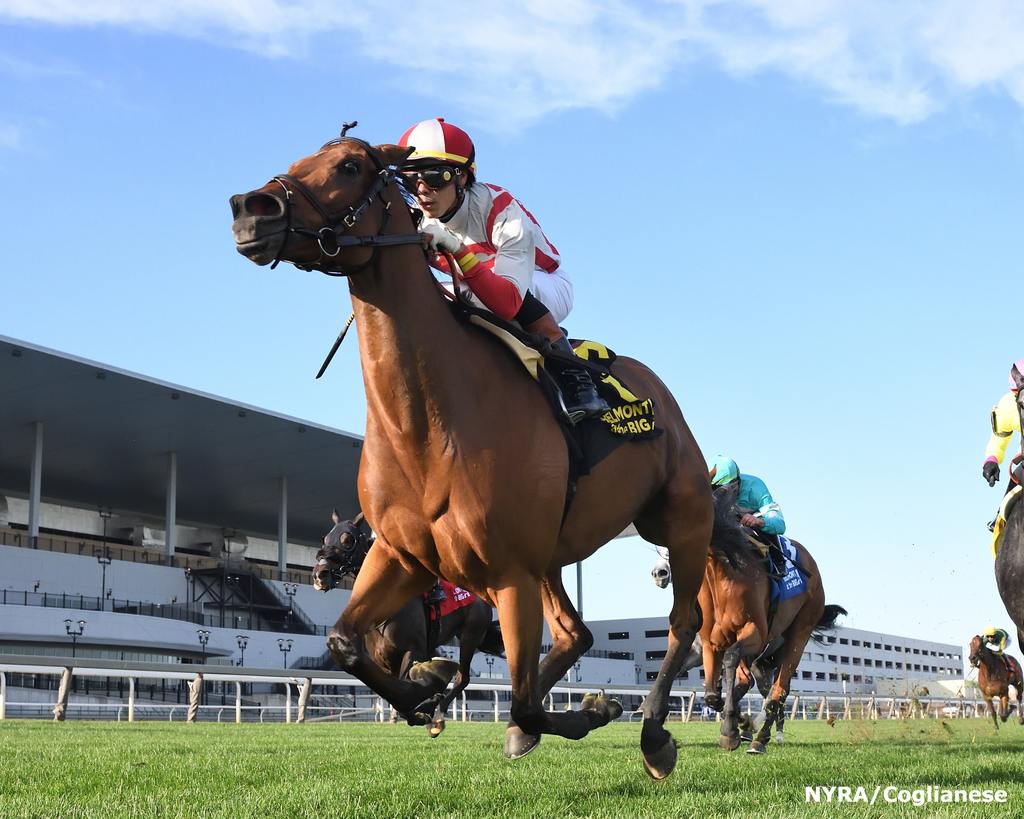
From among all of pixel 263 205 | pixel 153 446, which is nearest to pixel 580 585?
pixel 153 446

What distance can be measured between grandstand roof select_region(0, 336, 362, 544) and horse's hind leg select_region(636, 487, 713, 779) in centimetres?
3387

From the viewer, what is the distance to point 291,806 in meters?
4.61

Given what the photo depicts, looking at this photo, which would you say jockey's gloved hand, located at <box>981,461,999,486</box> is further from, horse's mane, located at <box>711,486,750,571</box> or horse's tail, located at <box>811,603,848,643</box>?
horse's tail, located at <box>811,603,848,643</box>

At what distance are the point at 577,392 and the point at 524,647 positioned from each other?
1.27 m

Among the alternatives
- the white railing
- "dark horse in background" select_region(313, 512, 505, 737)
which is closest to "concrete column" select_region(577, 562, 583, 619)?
the white railing

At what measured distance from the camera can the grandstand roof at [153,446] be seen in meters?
40.0

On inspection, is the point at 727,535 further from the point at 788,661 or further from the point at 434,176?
the point at 434,176

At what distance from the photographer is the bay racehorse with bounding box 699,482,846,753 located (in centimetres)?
970

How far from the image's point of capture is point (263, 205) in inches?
167

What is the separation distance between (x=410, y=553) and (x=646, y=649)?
80.4 m

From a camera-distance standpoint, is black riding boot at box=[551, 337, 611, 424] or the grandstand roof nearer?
black riding boot at box=[551, 337, 611, 424]

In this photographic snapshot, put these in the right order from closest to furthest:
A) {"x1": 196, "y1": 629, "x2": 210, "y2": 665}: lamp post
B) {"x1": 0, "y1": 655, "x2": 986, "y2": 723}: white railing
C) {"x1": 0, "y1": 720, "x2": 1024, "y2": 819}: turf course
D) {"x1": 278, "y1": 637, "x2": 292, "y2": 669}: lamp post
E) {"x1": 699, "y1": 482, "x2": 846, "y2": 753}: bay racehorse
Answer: {"x1": 0, "y1": 720, "x2": 1024, "y2": 819}: turf course → {"x1": 699, "y1": 482, "x2": 846, "y2": 753}: bay racehorse → {"x1": 0, "y1": 655, "x2": 986, "y2": 723}: white railing → {"x1": 196, "y1": 629, "x2": 210, "y2": 665}: lamp post → {"x1": 278, "y1": 637, "x2": 292, "y2": 669}: lamp post

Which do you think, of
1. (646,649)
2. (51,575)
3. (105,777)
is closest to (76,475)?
(51,575)

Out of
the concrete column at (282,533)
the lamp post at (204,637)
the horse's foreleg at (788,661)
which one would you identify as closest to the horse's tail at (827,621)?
the horse's foreleg at (788,661)
